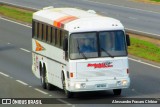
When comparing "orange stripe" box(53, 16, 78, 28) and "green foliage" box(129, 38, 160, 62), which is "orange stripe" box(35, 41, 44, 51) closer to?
"orange stripe" box(53, 16, 78, 28)

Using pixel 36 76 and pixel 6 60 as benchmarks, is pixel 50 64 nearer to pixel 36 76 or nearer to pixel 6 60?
pixel 36 76

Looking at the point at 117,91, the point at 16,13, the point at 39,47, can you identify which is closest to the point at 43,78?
the point at 39,47

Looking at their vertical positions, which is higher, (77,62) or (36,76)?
(77,62)

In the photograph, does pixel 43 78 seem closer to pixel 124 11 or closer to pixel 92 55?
pixel 92 55

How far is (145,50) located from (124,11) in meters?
28.8

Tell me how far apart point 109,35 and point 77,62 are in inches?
58.0

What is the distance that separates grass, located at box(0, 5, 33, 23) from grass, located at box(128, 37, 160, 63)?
15968 mm

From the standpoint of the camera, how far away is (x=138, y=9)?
70.2 metres

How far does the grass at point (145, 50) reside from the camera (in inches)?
1481

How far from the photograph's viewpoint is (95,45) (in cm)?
2581

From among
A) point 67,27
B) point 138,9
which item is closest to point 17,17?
point 138,9

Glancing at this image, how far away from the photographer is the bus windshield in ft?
84.3

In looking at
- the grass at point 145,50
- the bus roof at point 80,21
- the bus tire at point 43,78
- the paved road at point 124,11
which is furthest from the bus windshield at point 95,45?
the paved road at point 124,11

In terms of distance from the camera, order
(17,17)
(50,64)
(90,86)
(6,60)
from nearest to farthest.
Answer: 1. (90,86)
2. (50,64)
3. (6,60)
4. (17,17)
